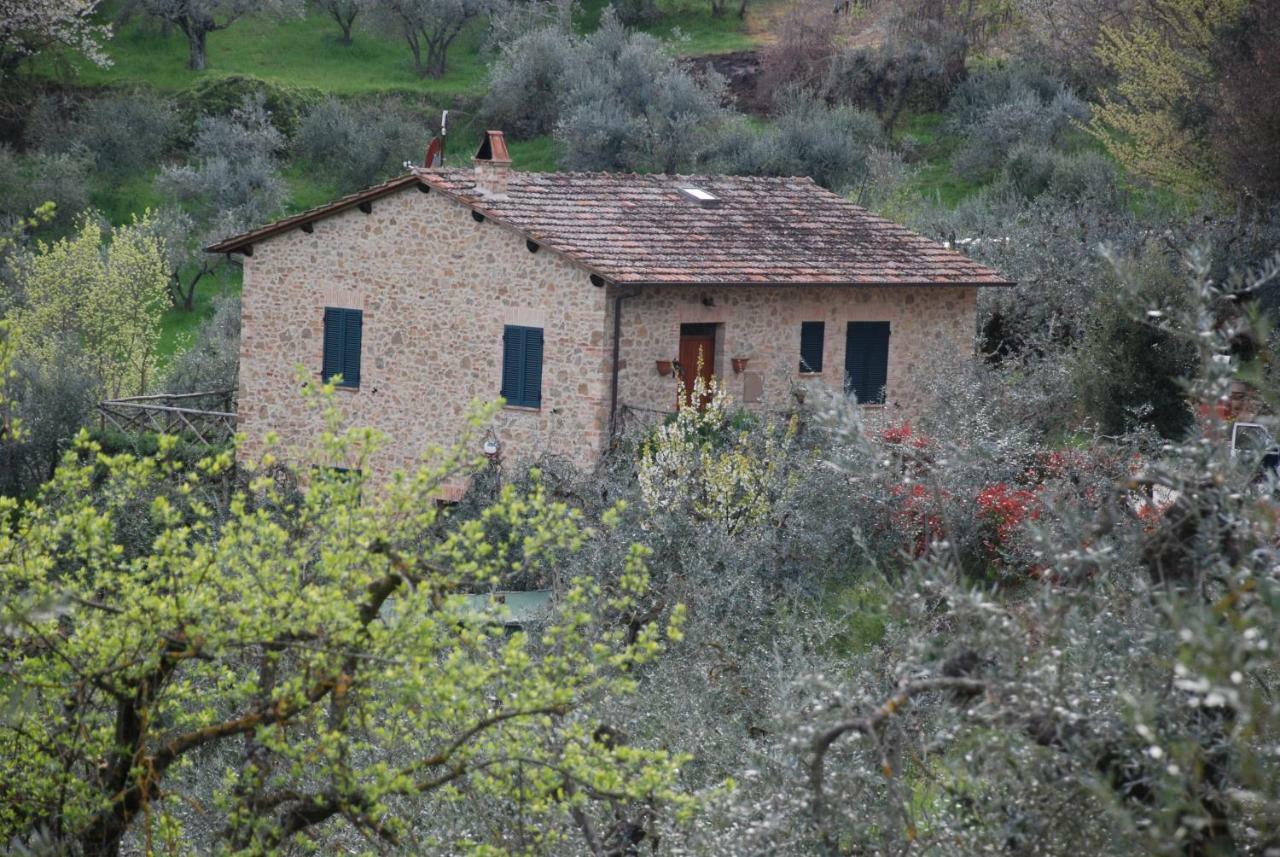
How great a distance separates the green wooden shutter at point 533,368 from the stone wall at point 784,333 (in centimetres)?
105

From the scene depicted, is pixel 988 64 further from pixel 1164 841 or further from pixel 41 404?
pixel 1164 841

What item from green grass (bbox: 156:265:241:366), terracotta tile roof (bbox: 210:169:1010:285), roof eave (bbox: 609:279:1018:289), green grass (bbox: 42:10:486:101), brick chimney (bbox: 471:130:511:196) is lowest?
green grass (bbox: 156:265:241:366)

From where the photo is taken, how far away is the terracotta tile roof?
19234mm

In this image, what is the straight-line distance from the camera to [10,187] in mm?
35906

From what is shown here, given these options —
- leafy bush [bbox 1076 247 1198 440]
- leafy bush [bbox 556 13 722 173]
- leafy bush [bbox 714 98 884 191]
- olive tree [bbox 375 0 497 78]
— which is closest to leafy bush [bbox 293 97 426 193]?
leafy bush [bbox 556 13 722 173]

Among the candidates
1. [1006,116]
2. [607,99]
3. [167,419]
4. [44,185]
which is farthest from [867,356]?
[44,185]

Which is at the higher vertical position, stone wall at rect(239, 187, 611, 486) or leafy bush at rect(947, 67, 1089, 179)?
leafy bush at rect(947, 67, 1089, 179)

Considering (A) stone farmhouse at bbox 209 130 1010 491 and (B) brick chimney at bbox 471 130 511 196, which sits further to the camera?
(B) brick chimney at bbox 471 130 511 196

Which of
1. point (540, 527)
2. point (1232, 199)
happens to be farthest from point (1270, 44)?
point (540, 527)

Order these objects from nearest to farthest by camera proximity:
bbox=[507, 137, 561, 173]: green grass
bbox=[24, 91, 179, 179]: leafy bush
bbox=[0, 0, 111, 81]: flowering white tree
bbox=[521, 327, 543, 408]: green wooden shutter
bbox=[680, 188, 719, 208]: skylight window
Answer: bbox=[521, 327, 543, 408]: green wooden shutter < bbox=[680, 188, 719, 208]: skylight window < bbox=[0, 0, 111, 81]: flowering white tree < bbox=[24, 91, 179, 179]: leafy bush < bbox=[507, 137, 561, 173]: green grass

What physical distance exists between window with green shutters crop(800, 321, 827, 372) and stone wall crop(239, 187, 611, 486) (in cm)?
333

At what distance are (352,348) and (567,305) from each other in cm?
352

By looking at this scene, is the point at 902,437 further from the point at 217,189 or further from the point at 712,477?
the point at 217,189

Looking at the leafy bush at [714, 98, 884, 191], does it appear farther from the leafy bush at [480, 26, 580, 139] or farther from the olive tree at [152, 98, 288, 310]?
the olive tree at [152, 98, 288, 310]
